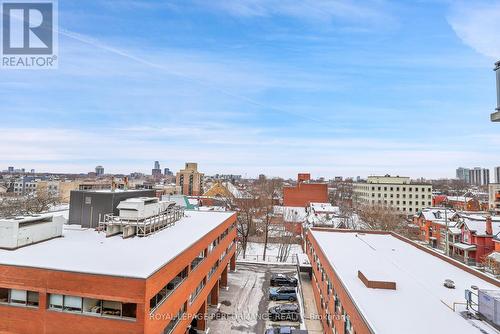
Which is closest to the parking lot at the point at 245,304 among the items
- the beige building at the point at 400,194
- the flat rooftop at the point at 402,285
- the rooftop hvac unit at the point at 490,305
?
the flat rooftop at the point at 402,285

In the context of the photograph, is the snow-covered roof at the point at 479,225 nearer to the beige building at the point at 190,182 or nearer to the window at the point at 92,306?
the window at the point at 92,306

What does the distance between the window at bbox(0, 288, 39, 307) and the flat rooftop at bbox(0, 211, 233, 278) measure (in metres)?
1.44

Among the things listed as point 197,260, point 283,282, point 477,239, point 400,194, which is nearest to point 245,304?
point 283,282

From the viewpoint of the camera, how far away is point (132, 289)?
1434cm

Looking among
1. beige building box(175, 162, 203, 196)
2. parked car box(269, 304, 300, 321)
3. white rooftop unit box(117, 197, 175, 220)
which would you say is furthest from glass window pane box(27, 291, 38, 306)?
beige building box(175, 162, 203, 196)

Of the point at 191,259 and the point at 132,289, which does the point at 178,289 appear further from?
the point at 132,289

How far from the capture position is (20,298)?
15.5m

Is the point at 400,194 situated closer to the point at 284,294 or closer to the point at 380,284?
the point at 284,294

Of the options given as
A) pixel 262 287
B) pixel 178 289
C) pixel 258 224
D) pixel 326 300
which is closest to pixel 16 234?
pixel 178 289

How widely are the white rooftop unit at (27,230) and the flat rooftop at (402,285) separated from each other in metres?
19.2

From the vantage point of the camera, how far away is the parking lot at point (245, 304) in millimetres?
26016

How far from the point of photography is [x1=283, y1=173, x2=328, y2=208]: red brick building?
296 feet

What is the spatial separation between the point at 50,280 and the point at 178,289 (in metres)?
6.76

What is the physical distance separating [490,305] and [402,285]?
5329mm
